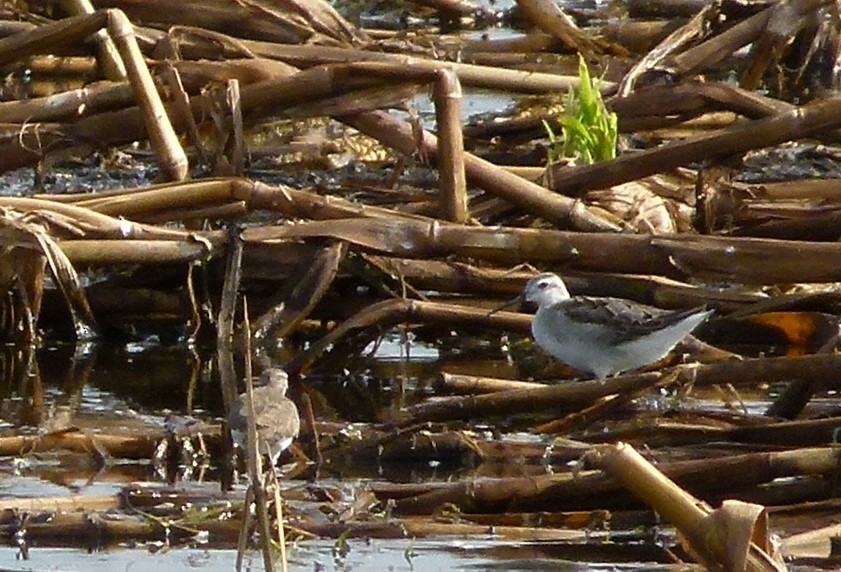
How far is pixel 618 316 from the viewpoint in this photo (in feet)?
25.9

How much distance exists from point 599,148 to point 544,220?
908mm

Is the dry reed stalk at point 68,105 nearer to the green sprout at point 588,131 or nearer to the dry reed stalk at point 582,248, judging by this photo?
the dry reed stalk at point 582,248

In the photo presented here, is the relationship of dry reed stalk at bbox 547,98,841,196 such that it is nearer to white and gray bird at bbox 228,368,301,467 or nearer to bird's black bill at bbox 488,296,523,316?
bird's black bill at bbox 488,296,523,316

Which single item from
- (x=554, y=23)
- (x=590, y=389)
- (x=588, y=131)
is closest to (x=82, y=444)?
(x=590, y=389)

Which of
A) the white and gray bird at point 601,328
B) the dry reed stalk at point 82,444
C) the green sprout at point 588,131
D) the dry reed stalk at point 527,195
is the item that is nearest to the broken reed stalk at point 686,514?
the dry reed stalk at point 82,444

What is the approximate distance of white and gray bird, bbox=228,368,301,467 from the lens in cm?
609

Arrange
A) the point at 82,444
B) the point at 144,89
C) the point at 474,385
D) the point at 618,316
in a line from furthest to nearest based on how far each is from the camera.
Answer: the point at 144,89, the point at 618,316, the point at 474,385, the point at 82,444

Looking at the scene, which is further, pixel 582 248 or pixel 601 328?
pixel 582 248

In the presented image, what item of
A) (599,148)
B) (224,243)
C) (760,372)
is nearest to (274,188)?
(224,243)

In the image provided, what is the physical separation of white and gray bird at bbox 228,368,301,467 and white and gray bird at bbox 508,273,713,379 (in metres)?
1.47

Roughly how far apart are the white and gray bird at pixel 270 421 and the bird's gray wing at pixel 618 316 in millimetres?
1563

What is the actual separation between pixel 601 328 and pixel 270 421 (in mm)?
2040

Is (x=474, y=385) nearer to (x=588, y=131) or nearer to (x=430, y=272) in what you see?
(x=430, y=272)

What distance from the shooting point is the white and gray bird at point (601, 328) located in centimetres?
772
